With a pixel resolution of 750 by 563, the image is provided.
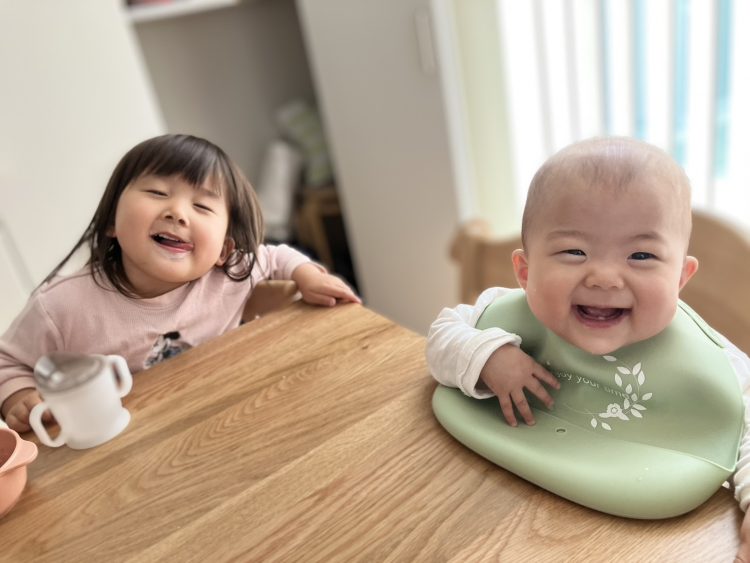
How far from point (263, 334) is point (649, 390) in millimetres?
430

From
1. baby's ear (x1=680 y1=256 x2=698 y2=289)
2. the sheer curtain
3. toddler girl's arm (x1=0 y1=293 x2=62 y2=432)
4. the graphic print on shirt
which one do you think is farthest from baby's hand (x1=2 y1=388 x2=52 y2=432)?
the sheer curtain

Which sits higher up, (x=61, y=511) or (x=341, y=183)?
(x=61, y=511)

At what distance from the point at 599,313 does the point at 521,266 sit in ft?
0.22

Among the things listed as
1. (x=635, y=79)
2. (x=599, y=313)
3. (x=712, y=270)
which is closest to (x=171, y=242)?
(x=599, y=313)

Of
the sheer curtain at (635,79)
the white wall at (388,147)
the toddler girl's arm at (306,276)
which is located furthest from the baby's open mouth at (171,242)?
the white wall at (388,147)

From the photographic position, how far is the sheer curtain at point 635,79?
127 centimetres

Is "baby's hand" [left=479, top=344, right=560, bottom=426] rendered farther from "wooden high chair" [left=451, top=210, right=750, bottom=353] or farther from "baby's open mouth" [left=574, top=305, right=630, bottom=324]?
"wooden high chair" [left=451, top=210, right=750, bottom=353]

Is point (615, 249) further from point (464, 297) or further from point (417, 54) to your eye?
point (417, 54)

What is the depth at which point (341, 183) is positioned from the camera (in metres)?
1.63

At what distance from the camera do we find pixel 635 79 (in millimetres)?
1337

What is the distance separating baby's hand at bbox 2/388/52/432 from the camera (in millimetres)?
667

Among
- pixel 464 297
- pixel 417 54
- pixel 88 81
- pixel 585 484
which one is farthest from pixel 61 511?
pixel 417 54

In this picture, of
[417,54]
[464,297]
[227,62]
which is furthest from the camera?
[227,62]

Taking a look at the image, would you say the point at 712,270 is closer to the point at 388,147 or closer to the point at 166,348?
the point at 166,348
